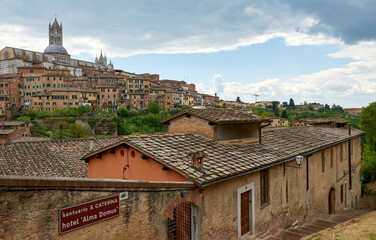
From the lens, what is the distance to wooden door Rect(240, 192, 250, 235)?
10.1 meters

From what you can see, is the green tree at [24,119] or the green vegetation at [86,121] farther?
the green tree at [24,119]

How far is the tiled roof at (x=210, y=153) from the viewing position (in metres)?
8.41

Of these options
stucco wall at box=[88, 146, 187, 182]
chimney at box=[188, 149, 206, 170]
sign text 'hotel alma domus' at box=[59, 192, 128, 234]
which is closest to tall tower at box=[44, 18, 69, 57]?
stucco wall at box=[88, 146, 187, 182]

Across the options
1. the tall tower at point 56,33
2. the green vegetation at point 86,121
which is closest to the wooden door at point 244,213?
the green vegetation at point 86,121

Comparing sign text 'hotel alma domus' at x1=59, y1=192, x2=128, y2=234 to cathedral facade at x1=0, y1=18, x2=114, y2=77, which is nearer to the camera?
sign text 'hotel alma domus' at x1=59, y1=192, x2=128, y2=234

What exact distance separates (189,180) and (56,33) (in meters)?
146

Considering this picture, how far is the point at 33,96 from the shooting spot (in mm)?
79500

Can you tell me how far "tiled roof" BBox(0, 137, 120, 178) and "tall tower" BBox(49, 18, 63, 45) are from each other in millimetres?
129646

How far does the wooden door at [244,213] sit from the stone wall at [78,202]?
3057 millimetres

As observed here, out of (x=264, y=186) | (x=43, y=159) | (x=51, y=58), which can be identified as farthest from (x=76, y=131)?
(x=51, y=58)

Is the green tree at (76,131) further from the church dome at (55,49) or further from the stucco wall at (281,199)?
the church dome at (55,49)

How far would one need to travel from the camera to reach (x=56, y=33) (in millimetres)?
133875

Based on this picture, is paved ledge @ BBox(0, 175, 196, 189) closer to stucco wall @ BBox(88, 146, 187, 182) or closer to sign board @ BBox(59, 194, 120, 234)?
sign board @ BBox(59, 194, 120, 234)

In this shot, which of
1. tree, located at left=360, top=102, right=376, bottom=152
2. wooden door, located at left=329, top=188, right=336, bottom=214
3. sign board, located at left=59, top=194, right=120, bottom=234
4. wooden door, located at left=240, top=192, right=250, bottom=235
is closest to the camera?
sign board, located at left=59, top=194, right=120, bottom=234
